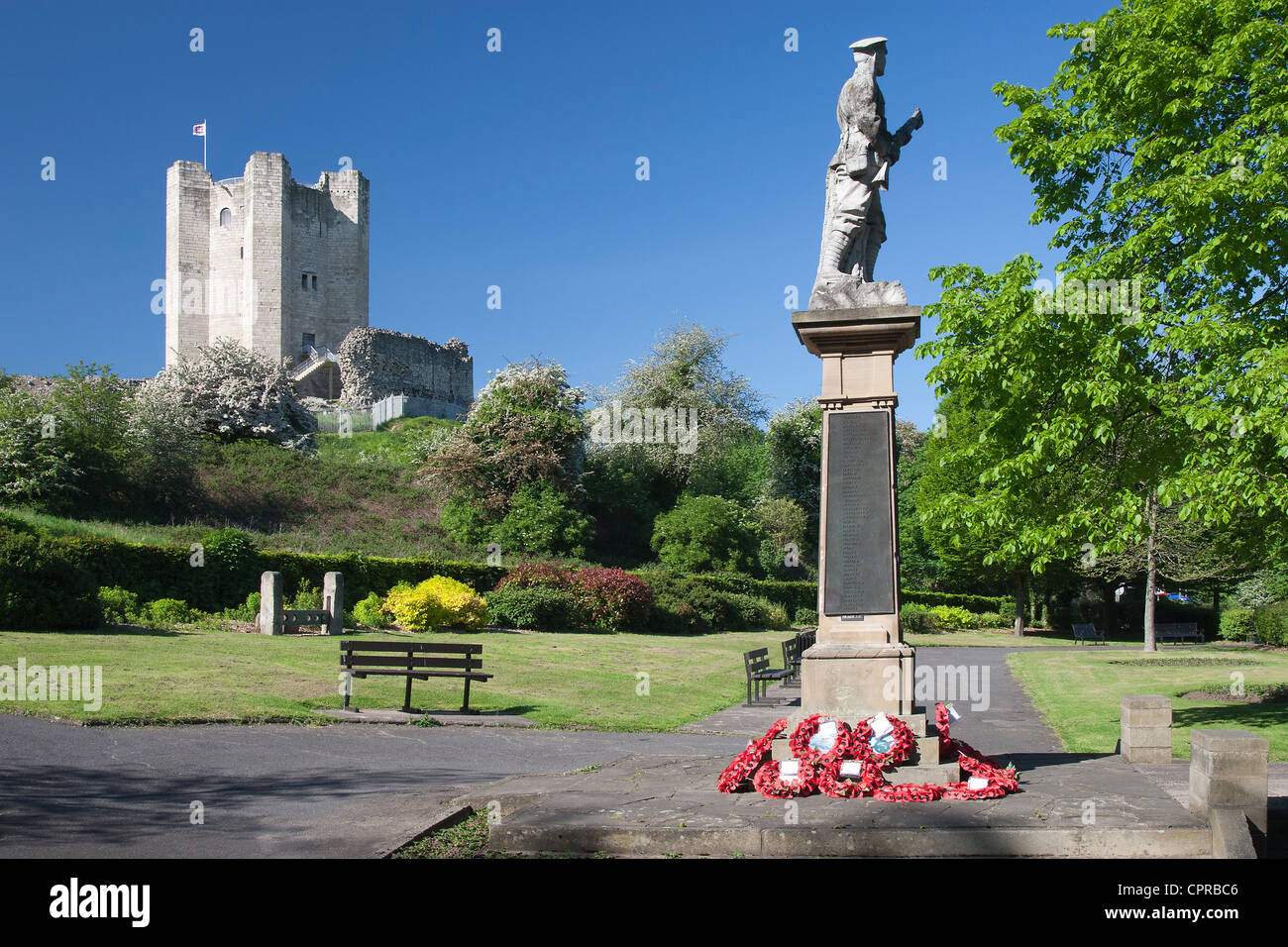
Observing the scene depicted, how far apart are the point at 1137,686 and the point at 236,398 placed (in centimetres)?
3723

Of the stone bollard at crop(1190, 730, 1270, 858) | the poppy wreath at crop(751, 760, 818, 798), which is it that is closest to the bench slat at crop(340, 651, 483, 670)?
the poppy wreath at crop(751, 760, 818, 798)

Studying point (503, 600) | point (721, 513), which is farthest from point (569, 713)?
point (721, 513)

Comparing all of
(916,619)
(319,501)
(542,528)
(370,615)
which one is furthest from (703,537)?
(370,615)

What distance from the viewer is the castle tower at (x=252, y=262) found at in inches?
2494

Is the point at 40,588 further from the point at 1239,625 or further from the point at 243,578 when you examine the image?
the point at 1239,625

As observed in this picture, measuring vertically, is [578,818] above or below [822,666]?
below

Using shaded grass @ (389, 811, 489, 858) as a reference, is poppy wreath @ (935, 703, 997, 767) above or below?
above

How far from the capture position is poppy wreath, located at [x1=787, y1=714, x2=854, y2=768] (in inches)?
291

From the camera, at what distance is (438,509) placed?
39.3m

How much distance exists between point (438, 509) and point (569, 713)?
2598 cm

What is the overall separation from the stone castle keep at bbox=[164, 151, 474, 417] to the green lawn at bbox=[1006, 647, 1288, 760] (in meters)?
42.7

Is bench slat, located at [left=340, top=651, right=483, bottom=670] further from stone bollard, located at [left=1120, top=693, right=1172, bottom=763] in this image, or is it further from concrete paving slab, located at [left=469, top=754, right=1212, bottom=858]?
stone bollard, located at [left=1120, top=693, right=1172, bottom=763]

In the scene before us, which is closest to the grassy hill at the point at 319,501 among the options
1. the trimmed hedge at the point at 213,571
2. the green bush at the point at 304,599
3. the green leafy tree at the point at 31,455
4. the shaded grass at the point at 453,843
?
the green leafy tree at the point at 31,455
